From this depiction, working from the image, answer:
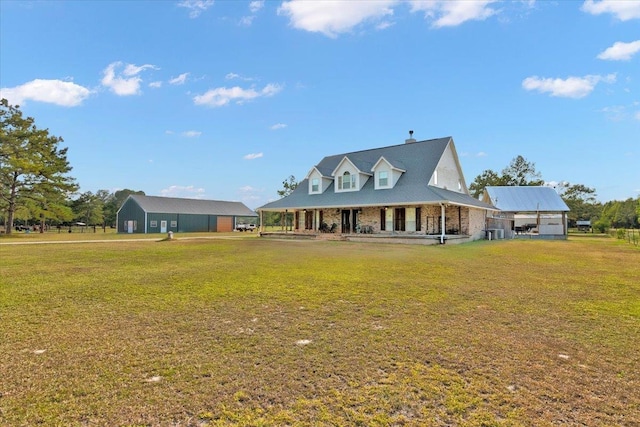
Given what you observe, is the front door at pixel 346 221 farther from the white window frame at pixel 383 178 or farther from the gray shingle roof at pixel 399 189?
the white window frame at pixel 383 178

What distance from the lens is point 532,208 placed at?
103 feet

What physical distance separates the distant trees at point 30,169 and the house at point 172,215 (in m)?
7.02

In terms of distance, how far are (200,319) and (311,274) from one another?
3943mm

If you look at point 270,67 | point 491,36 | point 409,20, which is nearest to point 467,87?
point 491,36

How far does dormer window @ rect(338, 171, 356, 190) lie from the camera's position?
24.8m

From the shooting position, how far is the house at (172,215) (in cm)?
3884

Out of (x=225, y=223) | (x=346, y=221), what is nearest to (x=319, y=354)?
(x=346, y=221)

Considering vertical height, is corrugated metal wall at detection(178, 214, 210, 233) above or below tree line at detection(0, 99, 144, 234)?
below

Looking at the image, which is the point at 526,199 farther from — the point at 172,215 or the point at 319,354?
the point at 172,215

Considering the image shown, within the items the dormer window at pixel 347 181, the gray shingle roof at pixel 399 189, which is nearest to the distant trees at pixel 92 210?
the gray shingle roof at pixel 399 189

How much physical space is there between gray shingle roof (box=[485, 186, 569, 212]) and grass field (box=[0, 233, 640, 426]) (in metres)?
28.0

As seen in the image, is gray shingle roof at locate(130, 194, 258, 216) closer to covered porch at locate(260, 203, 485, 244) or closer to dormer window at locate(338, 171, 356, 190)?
covered porch at locate(260, 203, 485, 244)

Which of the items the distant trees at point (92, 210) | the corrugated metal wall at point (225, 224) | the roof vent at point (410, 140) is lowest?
the corrugated metal wall at point (225, 224)

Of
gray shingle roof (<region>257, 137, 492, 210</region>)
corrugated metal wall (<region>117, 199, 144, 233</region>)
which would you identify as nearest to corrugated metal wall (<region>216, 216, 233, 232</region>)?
corrugated metal wall (<region>117, 199, 144, 233</region>)
